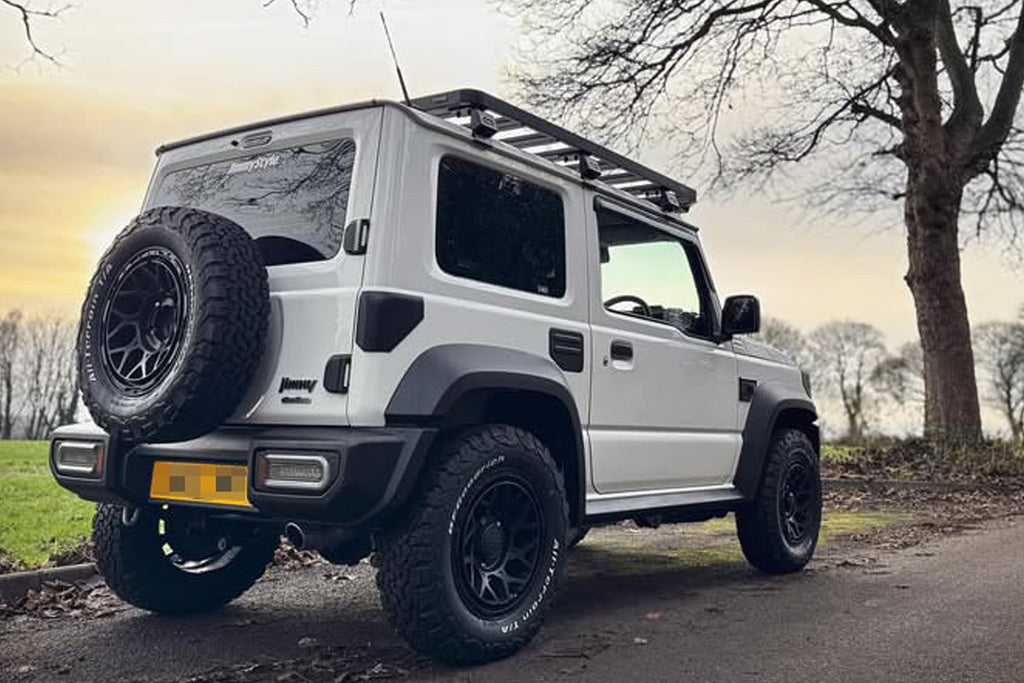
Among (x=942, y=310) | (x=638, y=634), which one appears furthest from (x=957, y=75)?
(x=638, y=634)

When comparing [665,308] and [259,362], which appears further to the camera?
[665,308]

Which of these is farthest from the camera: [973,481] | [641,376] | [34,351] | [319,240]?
[34,351]

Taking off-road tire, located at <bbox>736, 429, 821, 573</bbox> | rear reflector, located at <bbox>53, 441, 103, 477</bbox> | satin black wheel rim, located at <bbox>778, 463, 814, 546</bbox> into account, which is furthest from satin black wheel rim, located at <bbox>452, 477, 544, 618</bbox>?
satin black wheel rim, located at <bbox>778, 463, 814, 546</bbox>

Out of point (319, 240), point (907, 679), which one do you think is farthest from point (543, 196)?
point (907, 679)

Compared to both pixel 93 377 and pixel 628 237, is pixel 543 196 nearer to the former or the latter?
pixel 628 237

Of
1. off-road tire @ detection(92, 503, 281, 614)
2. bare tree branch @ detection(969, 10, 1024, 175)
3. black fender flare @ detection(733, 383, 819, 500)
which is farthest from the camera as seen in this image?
bare tree branch @ detection(969, 10, 1024, 175)

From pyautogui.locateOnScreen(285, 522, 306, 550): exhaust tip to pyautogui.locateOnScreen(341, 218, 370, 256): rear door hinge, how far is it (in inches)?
40.2

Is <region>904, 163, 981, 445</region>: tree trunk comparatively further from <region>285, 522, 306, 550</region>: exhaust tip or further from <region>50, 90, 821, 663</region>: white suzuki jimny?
<region>285, 522, 306, 550</region>: exhaust tip

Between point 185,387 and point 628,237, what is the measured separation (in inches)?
95.2

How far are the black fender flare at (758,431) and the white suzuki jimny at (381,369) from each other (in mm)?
886

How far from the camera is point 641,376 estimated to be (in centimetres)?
469

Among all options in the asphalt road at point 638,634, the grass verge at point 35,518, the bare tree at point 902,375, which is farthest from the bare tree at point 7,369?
the bare tree at point 902,375

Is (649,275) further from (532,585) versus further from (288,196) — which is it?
(288,196)

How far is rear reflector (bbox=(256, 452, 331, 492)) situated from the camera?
3293mm
